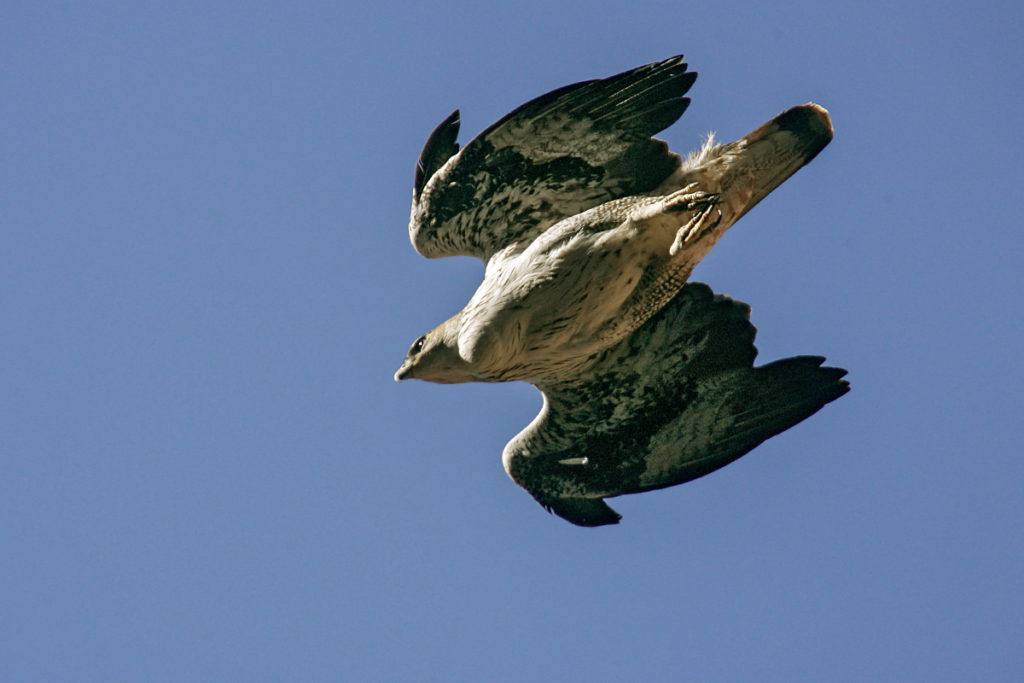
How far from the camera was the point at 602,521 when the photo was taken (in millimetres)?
6941

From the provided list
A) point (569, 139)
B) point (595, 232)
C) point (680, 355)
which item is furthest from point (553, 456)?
point (569, 139)

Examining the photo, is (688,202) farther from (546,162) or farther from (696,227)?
(546,162)

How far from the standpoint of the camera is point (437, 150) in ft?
21.3

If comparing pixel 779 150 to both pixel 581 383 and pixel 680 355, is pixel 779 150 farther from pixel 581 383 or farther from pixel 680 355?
pixel 581 383

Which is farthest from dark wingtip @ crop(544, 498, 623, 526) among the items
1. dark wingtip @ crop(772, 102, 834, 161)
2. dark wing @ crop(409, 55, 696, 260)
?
dark wingtip @ crop(772, 102, 834, 161)

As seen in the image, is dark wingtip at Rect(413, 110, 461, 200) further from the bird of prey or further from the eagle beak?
the eagle beak

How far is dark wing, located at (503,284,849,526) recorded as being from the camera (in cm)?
636

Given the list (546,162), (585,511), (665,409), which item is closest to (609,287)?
(546,162)

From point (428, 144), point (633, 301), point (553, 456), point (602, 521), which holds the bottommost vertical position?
point (602, 521)

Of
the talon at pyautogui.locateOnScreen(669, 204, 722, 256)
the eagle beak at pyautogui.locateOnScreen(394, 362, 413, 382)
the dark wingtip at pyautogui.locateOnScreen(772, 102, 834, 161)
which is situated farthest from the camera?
the eagle beak at pyautogui.locateOnScreen(394, 362, 413, 382)

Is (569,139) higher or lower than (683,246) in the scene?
higher

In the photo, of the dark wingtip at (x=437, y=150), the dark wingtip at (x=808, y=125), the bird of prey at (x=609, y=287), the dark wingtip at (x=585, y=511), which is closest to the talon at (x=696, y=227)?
the bird of prey at (x=609, y=287)

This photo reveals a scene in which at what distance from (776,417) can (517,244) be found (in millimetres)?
1920

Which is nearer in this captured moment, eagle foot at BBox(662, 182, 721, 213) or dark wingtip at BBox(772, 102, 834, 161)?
eagle foot at BBox(662, 182, 721, 213)
